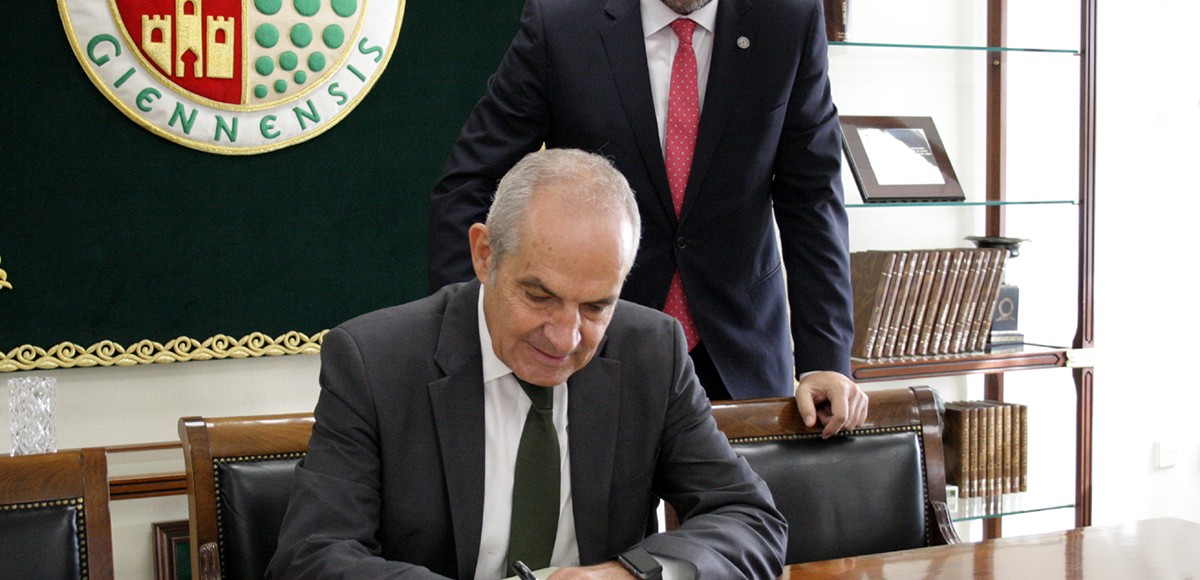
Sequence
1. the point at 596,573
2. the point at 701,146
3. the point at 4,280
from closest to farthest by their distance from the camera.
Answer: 1. the point at 596,573
2. the point at 701,146
3. the point at 4,280

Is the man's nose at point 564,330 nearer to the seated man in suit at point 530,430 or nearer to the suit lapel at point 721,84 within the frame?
the seated man in suit at point 530,430

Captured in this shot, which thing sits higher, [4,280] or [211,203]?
[211,203]

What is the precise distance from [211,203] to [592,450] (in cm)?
181

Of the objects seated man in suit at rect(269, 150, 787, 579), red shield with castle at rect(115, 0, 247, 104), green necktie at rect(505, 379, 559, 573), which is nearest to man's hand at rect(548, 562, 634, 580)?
seated man in suit at rect(269, 150, 787, 579)

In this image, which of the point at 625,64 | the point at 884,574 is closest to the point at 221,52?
the point at 625,64

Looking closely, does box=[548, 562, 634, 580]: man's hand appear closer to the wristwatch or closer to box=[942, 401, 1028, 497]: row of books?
the wristwatch

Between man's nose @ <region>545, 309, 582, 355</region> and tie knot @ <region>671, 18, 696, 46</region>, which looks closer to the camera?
man's nose @ <region>545, 309, 582, 355</region>

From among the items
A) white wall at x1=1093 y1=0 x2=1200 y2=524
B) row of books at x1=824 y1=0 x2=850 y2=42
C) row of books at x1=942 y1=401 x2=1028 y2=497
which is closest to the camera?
row of books at x1=824 y1=0 x2=850 y2=42

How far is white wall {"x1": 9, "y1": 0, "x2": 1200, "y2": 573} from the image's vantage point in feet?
13.1

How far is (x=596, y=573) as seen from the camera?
1406 millimetres

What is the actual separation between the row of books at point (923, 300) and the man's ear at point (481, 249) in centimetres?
210

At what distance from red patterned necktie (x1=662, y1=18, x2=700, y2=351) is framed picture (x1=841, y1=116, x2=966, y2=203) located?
1285mm

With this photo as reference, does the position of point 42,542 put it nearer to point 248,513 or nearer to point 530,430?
point 248,513

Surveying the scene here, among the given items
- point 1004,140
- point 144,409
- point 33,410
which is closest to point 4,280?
point 33,410
